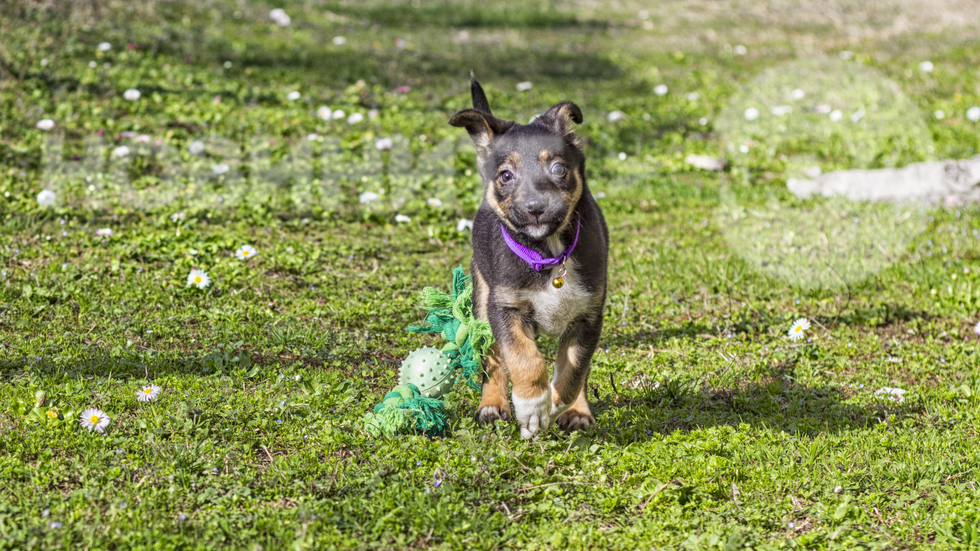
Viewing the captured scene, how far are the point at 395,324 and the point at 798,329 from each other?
8.50ft

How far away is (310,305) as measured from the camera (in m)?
5.64

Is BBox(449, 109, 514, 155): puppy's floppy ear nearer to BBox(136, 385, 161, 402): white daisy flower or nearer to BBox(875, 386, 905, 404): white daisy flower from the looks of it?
BBox(136, 385, 161, 402): white daisy flower

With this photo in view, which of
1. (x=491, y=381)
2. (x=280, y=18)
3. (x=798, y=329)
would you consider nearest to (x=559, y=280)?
(x=491, y=381)

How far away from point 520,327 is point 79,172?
5.52 meters

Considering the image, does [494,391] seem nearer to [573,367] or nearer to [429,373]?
[429,373]

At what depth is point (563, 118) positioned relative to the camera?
4.18 m

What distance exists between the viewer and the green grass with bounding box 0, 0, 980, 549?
3500 mm

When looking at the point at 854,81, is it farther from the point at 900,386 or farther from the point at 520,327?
the point at 520,327

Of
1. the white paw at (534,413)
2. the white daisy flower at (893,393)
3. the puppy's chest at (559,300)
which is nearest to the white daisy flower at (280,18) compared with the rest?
the puppy's chest at (559,300)

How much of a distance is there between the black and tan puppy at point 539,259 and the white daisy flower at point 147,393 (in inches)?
62.3

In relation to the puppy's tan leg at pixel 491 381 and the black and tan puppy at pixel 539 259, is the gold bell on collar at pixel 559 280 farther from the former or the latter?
the puppy's tan leg at pixel 491 381

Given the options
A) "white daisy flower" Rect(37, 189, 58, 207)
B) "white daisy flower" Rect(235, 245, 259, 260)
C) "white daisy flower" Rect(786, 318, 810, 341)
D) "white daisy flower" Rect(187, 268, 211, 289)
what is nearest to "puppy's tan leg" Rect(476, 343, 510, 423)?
"white daisy flower" Rect(786, 318, 810, 341)

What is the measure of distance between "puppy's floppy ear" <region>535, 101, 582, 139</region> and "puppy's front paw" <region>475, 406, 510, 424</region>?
4.53ft

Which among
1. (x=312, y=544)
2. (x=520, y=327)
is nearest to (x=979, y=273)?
(x=520, y=327)
